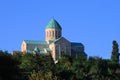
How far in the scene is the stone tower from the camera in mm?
143625

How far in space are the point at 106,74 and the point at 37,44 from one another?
211ft

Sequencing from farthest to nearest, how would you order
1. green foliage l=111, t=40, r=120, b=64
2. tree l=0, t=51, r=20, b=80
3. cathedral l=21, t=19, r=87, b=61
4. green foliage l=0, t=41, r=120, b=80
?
cathedral l=21, t=19, r=87, b=61 < green foliage l=111, t=40, r=120, b=64 < green foliage l=0, t=41, r=120, b=80 < tree l=0, t=51, r=20, b=80

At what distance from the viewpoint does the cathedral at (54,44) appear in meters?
143

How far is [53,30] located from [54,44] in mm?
2645

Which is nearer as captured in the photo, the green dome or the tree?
the tree

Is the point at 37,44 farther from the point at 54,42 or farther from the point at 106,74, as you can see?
the point at 106,74

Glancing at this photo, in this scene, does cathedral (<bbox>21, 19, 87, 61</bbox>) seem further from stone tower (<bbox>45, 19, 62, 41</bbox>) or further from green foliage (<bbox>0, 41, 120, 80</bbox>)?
green foliage (<bbox>0, 41, 120, 80</bbox>)

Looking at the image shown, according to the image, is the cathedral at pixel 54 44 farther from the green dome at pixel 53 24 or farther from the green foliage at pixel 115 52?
the green foliage at pixel 115 52

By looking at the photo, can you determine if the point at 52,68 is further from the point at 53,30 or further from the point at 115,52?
the point at 53,30

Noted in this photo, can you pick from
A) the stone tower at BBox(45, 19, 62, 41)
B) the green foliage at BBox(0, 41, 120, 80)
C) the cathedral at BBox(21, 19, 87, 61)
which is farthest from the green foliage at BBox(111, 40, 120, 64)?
the stone tower at BBox(45, 19, 62, 41)

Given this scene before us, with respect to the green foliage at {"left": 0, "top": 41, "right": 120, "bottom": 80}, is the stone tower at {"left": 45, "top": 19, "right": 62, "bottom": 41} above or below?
above

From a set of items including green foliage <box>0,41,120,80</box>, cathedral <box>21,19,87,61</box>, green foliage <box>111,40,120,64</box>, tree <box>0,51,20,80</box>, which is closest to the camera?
tree <box>0,51,20,80</box>

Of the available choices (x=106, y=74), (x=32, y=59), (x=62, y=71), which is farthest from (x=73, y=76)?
(x=106, y=74)

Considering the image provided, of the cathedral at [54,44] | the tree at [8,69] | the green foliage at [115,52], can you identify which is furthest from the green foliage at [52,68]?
the cathedral at [54,44]
